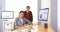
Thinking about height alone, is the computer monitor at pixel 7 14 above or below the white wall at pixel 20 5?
below

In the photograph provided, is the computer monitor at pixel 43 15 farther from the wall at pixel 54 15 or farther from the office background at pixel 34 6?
the wall at pixel 54 15

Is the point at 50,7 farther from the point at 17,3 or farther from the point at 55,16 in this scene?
the point at 17,3

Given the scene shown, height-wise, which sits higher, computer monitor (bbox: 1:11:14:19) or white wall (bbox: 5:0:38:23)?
white wall (bbox: 5:0:38:23)

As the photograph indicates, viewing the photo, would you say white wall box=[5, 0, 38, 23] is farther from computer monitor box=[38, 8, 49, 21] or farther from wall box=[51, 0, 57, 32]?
wall box=[51, 0, 57, 32]

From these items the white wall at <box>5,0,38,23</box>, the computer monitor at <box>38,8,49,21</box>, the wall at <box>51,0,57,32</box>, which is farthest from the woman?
the wall at <box>51,0,57,32</box>

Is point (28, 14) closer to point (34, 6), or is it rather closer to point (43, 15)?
point (34, 6)

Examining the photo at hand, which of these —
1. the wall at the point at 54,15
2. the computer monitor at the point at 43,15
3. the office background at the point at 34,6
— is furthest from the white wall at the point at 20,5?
the wall at the point at 54,15

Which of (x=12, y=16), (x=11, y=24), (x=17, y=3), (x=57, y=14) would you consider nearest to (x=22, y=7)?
(x=17, y=3)

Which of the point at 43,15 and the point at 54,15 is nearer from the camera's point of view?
the point at 43,15

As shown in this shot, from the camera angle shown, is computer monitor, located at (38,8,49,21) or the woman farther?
the woman

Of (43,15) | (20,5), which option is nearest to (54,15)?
(43,15)

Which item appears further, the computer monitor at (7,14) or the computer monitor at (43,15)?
the computer monitor at (7,14)

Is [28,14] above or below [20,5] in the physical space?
below

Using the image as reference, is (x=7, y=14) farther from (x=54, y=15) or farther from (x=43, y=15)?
(x=54, y=15)
